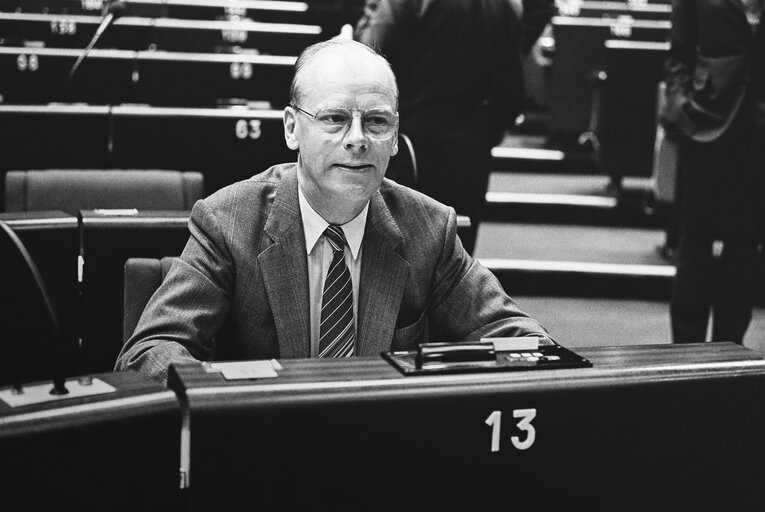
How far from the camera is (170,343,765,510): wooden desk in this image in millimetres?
950

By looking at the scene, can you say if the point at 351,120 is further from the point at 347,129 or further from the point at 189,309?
the point at 189,309

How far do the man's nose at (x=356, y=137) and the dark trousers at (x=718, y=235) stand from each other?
Answer: 6.82ft

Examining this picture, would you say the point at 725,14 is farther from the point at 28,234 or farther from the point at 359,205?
the point at 28,234

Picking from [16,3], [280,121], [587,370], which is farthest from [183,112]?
[16,3]

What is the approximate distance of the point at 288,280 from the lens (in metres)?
1.60

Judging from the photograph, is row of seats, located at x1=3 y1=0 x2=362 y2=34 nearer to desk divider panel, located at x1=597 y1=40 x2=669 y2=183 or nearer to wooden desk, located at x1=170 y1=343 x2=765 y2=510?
desk divider panel, located at x1=597 y1=40 x2=669 y2=183

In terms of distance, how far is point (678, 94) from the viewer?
3.42 metres

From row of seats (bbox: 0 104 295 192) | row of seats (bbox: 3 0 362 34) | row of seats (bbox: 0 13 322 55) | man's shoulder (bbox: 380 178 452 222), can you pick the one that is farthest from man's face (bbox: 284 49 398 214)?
row of seats (bbox: 3 0 362 34)

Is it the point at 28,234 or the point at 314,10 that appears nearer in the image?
the point at 28,234

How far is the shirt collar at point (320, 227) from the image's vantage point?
5.44 ft

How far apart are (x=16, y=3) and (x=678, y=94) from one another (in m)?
5.18

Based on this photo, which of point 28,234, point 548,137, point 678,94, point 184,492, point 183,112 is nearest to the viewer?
point 184,492

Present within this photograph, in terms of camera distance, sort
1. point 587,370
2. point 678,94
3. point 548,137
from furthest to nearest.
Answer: point 548,137 → point 678,94 → point 587,370

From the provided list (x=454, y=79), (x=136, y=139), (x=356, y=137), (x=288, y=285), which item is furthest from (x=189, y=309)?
(x=454, y=79)
